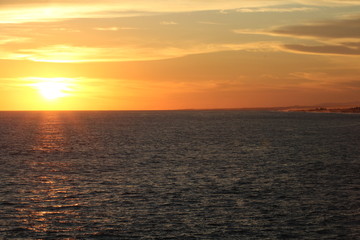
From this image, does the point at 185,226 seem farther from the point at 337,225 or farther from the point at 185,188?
the point at 185,188

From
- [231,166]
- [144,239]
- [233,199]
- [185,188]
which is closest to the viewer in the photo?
[144,239]

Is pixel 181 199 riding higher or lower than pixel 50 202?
lower

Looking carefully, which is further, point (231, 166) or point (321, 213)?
point (231, 166)

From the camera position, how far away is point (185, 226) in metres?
37.9

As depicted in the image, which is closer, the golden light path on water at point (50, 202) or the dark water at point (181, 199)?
the dark water at point (181, 199)

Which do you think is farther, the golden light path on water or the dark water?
the golden light path on water

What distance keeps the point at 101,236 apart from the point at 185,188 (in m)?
19.4

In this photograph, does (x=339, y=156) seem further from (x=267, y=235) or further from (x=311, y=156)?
(x=267, y=235)

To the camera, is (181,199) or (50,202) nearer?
(50,202)

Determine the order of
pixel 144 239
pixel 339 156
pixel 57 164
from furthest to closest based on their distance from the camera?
pixel 339 156 < pixel 57 164 < pixel 144 239

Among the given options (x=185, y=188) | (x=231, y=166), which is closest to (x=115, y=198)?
(x=185, y=188)

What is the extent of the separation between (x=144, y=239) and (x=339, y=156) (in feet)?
204

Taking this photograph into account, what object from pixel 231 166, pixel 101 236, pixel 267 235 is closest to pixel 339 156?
pixel 231 166

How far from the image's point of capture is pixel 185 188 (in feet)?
176
